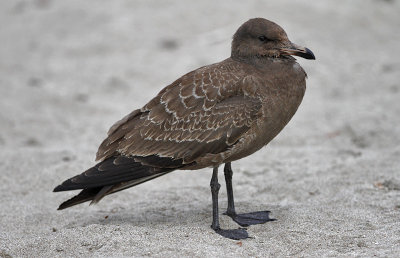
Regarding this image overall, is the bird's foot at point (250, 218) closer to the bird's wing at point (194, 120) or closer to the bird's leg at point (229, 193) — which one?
A: the bird's leg at point (229, 193)

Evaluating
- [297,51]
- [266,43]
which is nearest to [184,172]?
[266,43]

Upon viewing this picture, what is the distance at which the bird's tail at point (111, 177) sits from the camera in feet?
20.0

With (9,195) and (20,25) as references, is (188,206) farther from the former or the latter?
(20,25)

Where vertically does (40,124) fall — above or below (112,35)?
below

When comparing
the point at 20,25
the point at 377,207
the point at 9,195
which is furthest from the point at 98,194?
the point at 20,25

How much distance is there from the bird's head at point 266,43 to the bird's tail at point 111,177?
4.77 ft

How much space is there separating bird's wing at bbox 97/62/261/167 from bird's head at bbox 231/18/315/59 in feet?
0.81

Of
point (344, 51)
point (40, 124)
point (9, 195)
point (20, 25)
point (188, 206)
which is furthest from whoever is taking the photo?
point (20, 25)

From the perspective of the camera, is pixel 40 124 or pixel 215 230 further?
pixel 40 124

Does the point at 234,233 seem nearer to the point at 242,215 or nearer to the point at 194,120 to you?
the point at 242,215

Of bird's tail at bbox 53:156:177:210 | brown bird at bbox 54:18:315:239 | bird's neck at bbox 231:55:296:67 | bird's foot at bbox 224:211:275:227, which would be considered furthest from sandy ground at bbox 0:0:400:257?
bird's neck at bbox 231:55:296:67

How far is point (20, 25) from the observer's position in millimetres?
15102

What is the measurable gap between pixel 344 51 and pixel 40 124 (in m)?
6.22

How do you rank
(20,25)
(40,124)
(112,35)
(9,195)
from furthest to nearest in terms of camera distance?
(20,25) → (112,35) → (40,124) → (9,195)
